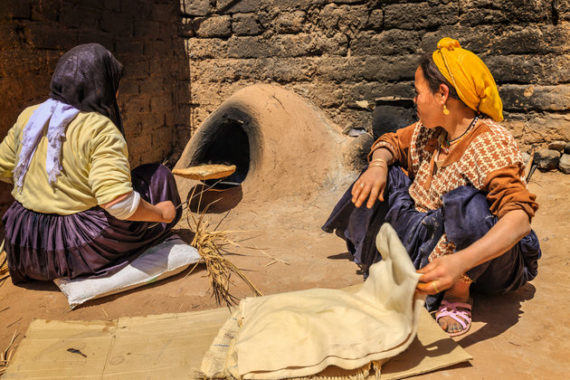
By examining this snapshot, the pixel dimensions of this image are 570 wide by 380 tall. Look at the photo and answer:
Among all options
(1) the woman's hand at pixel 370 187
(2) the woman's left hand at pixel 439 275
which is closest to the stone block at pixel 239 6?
(1) the woman's hand at pixel 370 187

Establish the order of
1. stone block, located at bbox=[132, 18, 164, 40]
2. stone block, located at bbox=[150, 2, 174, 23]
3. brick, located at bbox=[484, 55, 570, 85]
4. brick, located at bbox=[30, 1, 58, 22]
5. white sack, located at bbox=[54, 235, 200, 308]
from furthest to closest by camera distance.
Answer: stone block, located at bbox=[150, 2, 174, 23], stone block, located at bbox=[132, 18, 164, 40], brick, located at bbox=[484, 55, 570, 85], brick, located at bbox=[30, 1, 58, 22], white sack, located at bbox=[54, 235, 200, 308]

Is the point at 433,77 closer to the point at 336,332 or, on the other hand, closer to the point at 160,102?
the point at 336,332

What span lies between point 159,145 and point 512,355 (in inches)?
205

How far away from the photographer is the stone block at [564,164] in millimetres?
4445

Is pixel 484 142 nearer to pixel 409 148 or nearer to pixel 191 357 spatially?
pixel 409 148

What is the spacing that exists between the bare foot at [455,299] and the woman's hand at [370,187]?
0.62 m

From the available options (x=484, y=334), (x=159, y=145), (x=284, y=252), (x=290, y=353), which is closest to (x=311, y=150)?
(x=284, y=252)

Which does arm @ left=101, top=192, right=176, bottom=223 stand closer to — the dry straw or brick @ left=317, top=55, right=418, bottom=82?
the dry straw

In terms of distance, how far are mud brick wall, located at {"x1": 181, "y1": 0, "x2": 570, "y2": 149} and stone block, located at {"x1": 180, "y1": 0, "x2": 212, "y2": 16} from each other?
1 centimetres

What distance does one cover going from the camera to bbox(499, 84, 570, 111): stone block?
4.40 metres

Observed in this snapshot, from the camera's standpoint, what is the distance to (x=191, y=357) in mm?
2178

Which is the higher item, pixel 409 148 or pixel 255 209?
pixel 409 148

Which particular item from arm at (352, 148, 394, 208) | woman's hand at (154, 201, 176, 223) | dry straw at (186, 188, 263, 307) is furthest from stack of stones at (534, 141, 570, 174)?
woman's hand at (154, 201, 176, 223)

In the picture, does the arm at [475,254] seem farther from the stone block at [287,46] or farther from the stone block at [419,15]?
the stone block at [287,46]
